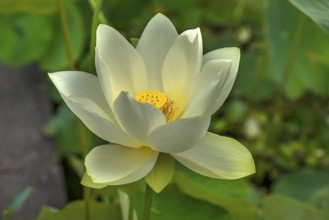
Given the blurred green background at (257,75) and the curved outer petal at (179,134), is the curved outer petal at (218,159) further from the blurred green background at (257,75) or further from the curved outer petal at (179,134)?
the blurred green background at (257,75)

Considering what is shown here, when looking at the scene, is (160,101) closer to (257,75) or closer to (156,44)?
(156,44)

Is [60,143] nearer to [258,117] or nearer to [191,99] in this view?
[258,117]

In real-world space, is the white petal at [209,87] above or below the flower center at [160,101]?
above

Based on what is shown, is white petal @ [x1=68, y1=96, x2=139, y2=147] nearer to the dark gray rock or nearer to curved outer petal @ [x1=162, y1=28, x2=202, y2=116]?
curved outer petal @ [x1=162, y1=28, x2=202, y2=116]

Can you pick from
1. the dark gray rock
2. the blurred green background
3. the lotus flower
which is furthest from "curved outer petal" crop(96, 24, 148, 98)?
the dark gray rock

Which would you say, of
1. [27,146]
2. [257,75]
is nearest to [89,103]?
[27,146]

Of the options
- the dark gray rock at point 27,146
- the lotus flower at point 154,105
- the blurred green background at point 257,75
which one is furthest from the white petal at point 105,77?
the dark gray rock at point 27,146
